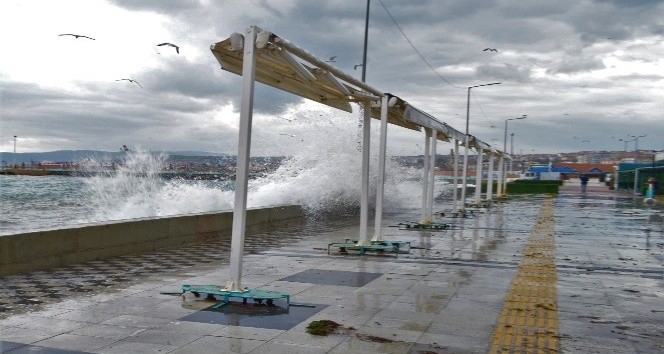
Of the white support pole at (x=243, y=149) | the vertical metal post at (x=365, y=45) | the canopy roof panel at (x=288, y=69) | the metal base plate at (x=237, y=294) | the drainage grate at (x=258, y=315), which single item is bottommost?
the drainage grate at (x=258, y=315)

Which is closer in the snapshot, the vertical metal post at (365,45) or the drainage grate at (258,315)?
the drainage grate at (258,315)

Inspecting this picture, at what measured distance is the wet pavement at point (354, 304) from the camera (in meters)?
5.72

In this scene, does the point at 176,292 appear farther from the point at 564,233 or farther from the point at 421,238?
the point at 564,233

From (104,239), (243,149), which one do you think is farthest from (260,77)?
(104,239)

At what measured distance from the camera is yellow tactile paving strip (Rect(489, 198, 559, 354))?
5840 millimetres

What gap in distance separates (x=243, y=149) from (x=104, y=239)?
4.40 meters

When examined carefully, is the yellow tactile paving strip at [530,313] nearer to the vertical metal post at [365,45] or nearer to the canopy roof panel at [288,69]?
the canopy roof panel at [288,69]

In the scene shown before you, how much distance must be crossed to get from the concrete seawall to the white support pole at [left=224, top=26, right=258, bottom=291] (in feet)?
10.7

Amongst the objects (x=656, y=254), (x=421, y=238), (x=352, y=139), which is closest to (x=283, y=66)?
(x=421, y=238)

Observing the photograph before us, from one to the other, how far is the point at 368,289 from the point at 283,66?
299cm

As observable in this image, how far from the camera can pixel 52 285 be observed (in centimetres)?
813

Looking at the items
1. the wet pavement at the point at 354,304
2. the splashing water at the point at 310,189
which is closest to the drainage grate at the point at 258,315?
the wet pavement at the point at 354,304

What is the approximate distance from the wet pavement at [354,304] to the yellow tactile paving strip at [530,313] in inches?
0.8

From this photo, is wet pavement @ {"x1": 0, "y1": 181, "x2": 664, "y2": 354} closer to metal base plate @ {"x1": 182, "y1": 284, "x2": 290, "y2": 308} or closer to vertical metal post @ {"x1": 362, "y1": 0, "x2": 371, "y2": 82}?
metal base plate @ {"x1": 182, "y1": 284, "x2": 290, "y2": 308}
